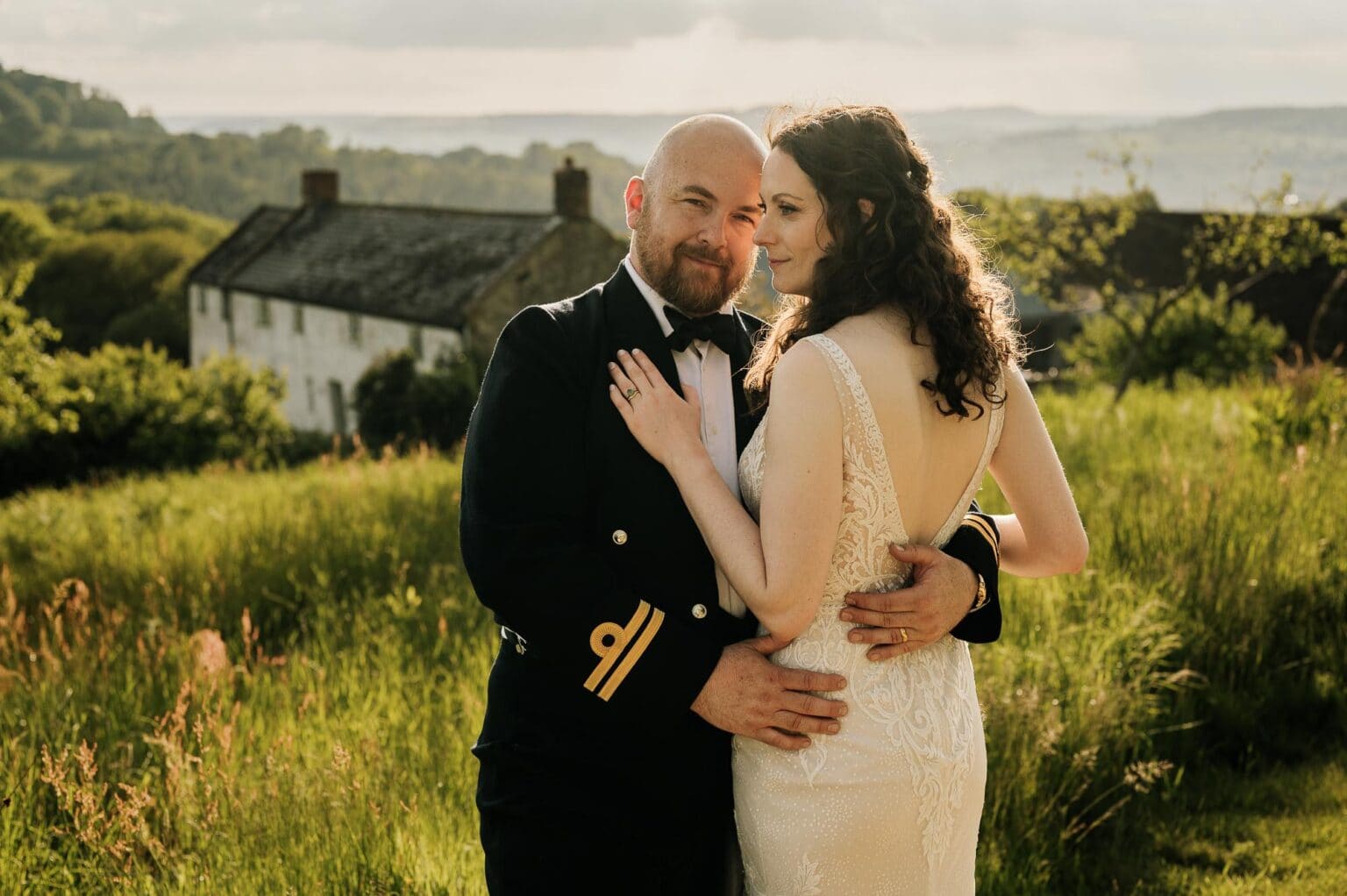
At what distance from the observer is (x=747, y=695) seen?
251 centimetres

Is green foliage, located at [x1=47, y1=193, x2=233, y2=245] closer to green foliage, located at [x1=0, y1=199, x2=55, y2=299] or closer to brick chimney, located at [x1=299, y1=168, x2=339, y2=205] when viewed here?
green foliage, located at [x1=0, y1=199, x2=55, y2=299]

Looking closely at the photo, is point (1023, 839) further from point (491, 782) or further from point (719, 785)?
point (491, 782)

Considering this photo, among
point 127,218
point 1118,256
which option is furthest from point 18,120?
point 1118,256

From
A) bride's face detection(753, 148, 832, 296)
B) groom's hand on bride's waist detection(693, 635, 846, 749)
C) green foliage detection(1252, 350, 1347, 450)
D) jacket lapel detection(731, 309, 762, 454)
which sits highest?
bride's face detection(753, 148, 832, 296)

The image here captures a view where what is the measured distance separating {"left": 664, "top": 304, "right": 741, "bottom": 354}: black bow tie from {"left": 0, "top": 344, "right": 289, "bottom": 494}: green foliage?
24.3 m

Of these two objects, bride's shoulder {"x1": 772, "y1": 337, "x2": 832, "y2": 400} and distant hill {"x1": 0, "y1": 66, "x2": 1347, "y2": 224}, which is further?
distant hill {"x1": 0, "y1": 66, "x2": 1347, "y2": 224}

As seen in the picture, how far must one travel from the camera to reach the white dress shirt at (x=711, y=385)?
2801mm

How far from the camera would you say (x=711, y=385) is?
2896 millimetres

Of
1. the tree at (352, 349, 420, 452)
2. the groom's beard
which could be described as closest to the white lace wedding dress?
the groom's beard

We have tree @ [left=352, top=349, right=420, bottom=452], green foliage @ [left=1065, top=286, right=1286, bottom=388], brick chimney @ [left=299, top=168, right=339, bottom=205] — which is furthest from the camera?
brick chimney @ [left=299, top=168, right=339, bottom=205]

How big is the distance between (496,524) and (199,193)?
136 metres

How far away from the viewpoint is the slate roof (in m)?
36.5

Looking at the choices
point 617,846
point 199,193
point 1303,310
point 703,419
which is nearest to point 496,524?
point 703,419

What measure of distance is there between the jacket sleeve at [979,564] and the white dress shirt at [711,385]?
1.76 feet
